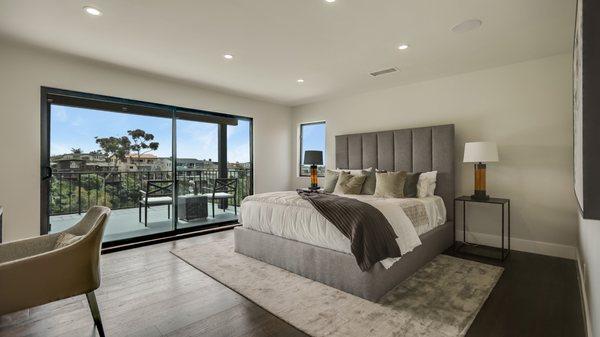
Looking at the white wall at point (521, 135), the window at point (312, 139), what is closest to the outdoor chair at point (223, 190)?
the window at point (312, 139)

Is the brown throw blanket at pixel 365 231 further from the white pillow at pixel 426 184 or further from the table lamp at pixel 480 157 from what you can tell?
the table lamp at pixel 480 157

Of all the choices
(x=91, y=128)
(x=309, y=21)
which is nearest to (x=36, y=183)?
(x=91, y=128)

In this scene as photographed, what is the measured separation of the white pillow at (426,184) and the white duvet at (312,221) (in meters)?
0.14

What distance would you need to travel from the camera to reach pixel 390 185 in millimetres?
3938

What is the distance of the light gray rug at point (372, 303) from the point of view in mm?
2020

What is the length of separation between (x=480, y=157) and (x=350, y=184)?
1.77 meters

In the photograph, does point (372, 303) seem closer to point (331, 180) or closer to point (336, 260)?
point (336, 260)

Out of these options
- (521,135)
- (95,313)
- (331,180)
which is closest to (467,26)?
(521,135)

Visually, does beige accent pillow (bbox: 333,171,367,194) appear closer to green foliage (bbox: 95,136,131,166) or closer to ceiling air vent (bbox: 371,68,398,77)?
ceiling air vent (bbox: 371,68,398,77)

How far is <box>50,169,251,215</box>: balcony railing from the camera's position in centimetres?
432

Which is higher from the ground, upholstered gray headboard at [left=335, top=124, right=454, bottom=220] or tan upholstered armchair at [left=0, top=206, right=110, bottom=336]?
upholstered gray headboard at [left=335, top=124, right=454, bottom=220]

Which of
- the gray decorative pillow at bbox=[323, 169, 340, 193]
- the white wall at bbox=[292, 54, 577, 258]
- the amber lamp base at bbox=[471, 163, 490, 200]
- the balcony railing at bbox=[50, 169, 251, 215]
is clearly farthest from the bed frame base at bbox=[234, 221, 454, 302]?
the balcony railing at bbox=[50, 169, 251, 215]

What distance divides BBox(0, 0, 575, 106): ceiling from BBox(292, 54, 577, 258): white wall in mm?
280

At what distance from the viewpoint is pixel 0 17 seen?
264 cm
